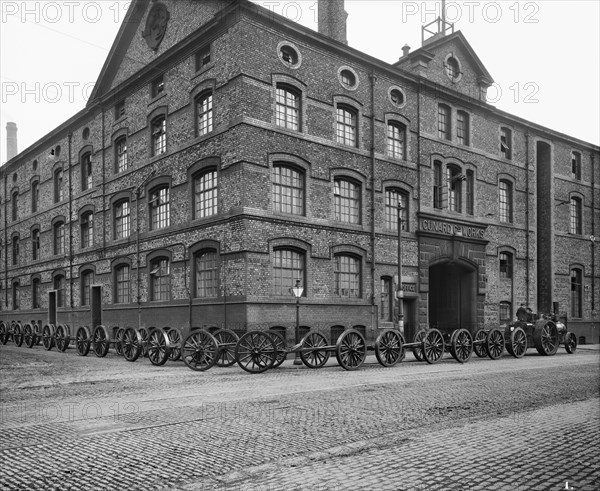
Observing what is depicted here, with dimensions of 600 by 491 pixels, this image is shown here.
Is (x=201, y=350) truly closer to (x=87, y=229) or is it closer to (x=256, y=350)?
(x=256, y=350)

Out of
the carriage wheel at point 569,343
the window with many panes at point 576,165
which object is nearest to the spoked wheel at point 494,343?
the carriage wheel at point 569,343

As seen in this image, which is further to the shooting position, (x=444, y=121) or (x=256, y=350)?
(x=444, y=121)

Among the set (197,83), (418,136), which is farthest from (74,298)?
(418,136)

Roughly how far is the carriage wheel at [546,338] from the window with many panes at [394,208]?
20.2 ft

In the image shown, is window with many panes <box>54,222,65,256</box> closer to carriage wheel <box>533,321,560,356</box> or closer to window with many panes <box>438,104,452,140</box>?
window with many panes <box>438,104,452,140</box>

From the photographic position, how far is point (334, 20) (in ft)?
74.5

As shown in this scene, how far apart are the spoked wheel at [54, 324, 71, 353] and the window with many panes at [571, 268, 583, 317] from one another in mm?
25479

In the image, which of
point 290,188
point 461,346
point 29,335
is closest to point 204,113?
point 290,188

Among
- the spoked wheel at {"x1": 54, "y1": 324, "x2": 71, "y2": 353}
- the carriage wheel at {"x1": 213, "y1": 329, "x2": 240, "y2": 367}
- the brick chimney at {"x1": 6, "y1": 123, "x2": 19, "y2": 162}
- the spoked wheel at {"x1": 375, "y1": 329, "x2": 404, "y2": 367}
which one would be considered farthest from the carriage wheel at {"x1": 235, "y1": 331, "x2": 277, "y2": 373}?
the brick chimney at {"x1": 6, "y1": 123, "x2": 19, "y2": 162}

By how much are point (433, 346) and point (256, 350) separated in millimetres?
5451

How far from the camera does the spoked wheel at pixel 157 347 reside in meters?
15.9

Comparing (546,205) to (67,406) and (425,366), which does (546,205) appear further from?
(67,406)

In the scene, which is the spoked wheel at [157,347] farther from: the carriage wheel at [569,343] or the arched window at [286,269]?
the carriage wheel at [569,343]

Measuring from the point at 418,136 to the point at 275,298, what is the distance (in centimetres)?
999
